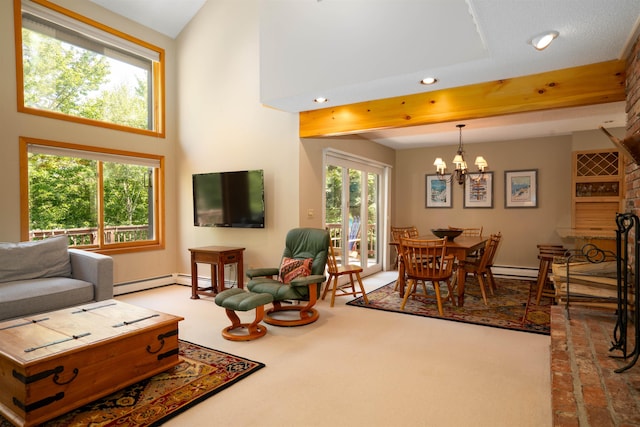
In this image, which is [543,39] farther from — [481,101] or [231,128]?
[231,128]

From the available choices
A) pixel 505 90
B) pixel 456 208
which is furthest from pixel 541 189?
pixel 505 90

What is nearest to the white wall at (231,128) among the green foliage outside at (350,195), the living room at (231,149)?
the living room at (231,149)

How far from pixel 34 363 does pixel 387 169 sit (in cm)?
633

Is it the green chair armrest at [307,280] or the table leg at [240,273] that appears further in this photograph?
the table leg at [240,273]

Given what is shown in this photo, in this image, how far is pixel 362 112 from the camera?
14.0 ft

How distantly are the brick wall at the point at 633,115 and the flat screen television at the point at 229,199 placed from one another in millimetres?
3736

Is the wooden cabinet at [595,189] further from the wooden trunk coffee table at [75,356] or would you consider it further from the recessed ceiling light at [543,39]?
the wooden trunk coffee table at [75,356]

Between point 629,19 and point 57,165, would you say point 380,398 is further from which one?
point 57,165

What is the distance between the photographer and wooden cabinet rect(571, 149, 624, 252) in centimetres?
567

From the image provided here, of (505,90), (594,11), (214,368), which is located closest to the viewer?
(594,11)

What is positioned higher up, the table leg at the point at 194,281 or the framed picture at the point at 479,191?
the framed picture at the point at 479,191

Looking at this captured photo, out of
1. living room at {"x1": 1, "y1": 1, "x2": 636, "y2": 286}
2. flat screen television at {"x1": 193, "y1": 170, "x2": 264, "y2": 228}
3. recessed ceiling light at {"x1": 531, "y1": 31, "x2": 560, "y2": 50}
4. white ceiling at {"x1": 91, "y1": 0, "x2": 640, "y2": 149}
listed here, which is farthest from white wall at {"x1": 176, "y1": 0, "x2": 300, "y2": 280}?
recessed ceiling light at {"x1": 531, "y1": 31, "x2": 560, "y2": 50}

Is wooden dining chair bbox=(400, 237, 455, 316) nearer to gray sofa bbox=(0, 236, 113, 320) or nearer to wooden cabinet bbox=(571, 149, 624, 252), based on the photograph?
wooden cabinet bbox=(571, 149, 624, 252)

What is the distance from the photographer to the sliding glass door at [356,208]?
220 inches
